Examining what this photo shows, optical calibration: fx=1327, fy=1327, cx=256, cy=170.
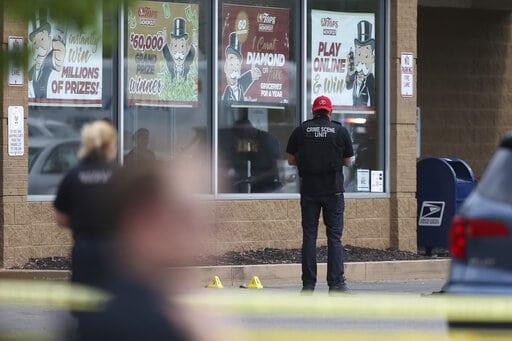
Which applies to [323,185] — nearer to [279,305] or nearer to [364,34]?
[364,34]

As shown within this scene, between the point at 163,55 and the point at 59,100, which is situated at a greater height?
the point at 163,55

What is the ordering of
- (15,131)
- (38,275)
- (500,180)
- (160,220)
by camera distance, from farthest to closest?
(15,131) < (38,275) < (500,180) < (160,220)

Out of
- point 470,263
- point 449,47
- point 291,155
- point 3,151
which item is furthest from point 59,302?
point 449,47

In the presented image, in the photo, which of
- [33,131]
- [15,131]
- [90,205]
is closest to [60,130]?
[33,131]

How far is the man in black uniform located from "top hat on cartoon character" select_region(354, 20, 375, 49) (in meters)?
4.61

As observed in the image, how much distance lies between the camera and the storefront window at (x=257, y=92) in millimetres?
16469

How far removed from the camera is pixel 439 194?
1772 cm

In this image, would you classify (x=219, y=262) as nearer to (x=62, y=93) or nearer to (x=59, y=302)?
(x=62, y=93)

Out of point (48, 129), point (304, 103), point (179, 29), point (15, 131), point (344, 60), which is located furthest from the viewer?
point (344, 60)

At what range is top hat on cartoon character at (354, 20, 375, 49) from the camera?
1742cm

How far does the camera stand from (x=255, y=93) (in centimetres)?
1673

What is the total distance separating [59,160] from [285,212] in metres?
3.10

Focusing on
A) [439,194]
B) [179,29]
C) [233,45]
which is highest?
[179,29]

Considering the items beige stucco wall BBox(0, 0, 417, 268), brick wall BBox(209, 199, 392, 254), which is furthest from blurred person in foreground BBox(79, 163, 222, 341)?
brick wall BBox(209, 199, 392, 254)
